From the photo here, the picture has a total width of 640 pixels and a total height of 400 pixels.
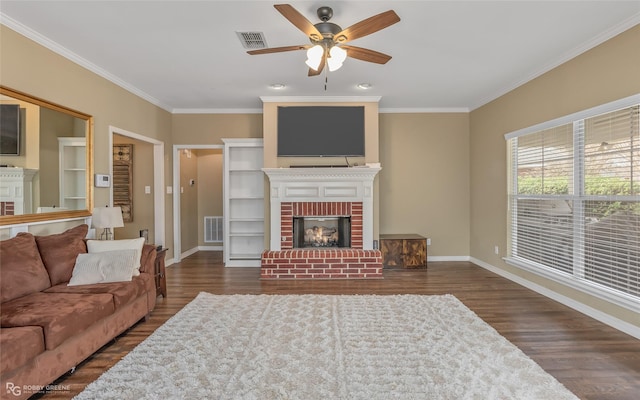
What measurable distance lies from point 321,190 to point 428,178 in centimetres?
206

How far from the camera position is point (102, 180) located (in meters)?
3.88

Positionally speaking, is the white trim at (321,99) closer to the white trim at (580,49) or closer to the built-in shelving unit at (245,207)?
the built-in shelving unit at (245,207)

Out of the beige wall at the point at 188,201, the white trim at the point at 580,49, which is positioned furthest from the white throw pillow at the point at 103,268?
the white trim at the point at 580,49

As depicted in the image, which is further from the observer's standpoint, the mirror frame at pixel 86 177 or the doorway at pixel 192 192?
the doorway at pixel 192 192

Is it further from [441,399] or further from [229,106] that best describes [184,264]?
[441,399]

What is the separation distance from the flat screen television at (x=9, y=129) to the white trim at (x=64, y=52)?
26.4 inches

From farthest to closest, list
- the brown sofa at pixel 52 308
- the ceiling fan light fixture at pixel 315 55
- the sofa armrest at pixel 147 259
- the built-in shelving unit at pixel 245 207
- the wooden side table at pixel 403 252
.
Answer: the built-in shelving unit at pixel 245 207 < the wooden side table at pixel 403 252 < the sofa armrest at pixel 147 259 < the ceiling fan light fixture at pixel 315 55 < the brown sofa at pixel 52 308

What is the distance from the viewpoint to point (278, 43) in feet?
10.4

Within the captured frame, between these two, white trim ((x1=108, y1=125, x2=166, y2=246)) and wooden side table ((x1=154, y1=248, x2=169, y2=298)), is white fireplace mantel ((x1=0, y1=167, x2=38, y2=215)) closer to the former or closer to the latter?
wooden side table ((x1=154, y1=248, x2=169, y2=298))

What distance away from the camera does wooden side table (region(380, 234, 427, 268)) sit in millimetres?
5137

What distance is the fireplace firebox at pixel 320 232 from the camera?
5203 mm

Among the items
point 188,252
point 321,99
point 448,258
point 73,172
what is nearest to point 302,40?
point 321,99

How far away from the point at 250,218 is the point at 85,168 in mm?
2599

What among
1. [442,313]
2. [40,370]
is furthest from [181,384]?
[442,313]
